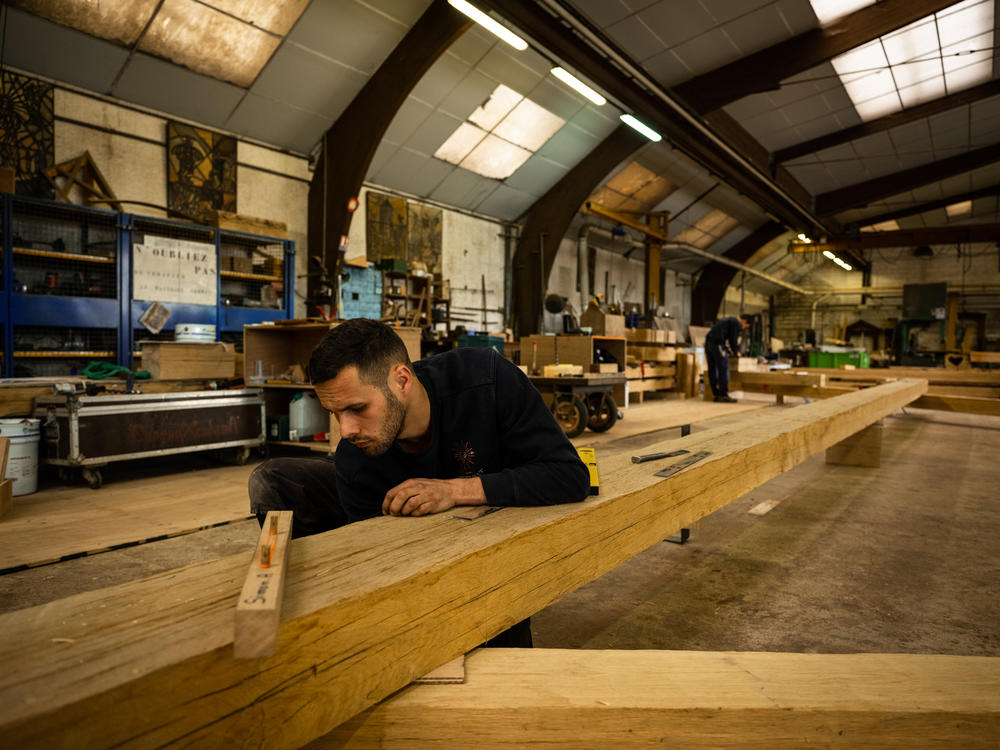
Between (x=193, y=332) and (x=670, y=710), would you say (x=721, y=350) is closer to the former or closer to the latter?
(x=193, y=332)

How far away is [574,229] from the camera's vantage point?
12.1 meters

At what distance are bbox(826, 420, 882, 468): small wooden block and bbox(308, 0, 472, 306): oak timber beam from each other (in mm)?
5684

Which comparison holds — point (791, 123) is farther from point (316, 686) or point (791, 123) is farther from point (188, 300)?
point (316, 686)

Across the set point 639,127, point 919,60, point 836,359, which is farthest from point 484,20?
point 836,359

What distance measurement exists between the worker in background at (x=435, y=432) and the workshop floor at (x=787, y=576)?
69 centimetres

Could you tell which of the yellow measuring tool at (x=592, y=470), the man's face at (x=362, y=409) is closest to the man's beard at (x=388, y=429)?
the man's face at (x=362, y=409)

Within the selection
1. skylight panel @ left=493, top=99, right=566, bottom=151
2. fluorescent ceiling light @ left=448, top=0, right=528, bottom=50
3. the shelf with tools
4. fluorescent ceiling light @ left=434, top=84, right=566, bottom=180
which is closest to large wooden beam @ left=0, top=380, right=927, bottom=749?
fluorescent ceiling light @ left=448, top=0, right=528, bottom=50

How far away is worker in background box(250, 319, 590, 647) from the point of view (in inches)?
47.6

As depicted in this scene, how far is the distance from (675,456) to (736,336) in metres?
6.90

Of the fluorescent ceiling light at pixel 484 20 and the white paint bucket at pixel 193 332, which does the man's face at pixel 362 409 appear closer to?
the white paint bucket at pixel 193 332

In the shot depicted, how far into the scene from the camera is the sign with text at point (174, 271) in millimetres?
5836

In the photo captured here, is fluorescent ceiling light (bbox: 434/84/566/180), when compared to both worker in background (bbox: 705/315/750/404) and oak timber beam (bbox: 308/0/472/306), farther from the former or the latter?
worker in background (bbox: 705/315/750/404)

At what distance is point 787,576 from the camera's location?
2328mm

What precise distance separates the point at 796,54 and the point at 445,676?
921cm
